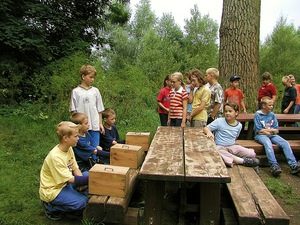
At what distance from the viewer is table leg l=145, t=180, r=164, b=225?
3.79m

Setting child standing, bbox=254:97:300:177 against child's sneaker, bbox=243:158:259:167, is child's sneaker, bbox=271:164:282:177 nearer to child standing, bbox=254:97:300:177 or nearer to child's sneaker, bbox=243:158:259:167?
child standing, bbox=254:97:300:177

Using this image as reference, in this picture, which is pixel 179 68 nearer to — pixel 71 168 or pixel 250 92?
pixel 250 92

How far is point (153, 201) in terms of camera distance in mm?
3816

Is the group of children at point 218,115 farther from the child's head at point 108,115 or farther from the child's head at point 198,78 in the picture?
the child's head at point 108,115

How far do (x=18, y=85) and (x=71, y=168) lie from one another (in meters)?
6.24

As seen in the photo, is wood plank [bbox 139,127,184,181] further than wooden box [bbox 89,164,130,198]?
No

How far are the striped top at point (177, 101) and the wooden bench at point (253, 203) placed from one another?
2.09 m

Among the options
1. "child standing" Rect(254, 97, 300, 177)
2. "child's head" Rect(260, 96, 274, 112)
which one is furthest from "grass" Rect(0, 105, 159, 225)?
"child's head" Rect(260, 96, 274, 112)

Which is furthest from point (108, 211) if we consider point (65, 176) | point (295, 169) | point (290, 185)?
point (295, 169)

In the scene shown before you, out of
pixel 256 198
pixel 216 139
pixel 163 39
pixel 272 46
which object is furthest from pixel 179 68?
pixel 256 198

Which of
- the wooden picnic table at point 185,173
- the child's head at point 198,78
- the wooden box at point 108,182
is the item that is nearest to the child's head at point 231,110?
the child's head at point 198,78

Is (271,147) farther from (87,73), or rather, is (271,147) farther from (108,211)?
(108,211)

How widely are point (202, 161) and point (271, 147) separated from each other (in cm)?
276

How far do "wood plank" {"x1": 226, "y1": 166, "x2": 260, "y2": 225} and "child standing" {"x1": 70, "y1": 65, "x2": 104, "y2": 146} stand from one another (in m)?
2.09
